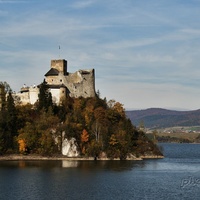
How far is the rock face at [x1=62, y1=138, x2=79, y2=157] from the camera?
69.5m

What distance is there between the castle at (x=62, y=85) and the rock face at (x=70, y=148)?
8.76 m

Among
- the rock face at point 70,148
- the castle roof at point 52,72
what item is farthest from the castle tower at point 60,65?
the rock face at point 70,148

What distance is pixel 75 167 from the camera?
191 ft

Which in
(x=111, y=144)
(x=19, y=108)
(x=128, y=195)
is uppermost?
(x=19, y=108)

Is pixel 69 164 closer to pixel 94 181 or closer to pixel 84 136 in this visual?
pixel 84 136

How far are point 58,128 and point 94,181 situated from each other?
24.4 m

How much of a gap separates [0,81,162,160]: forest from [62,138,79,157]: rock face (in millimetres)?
712

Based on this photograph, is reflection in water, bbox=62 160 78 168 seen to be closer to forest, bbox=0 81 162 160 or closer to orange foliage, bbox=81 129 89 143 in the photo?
forest, bbox=0 81 162 160

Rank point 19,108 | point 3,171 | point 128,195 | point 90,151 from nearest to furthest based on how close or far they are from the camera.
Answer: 1. point 128,195
2. point 3,171
3. point 90,151
4. point 19,108

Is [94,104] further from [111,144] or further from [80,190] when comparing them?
[80,190]

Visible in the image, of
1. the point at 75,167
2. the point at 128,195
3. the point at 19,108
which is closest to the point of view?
the point at 128,195

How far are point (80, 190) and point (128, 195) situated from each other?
4465 millimetres

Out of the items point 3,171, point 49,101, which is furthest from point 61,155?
point 3,171

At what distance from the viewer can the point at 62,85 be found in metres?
76.8
